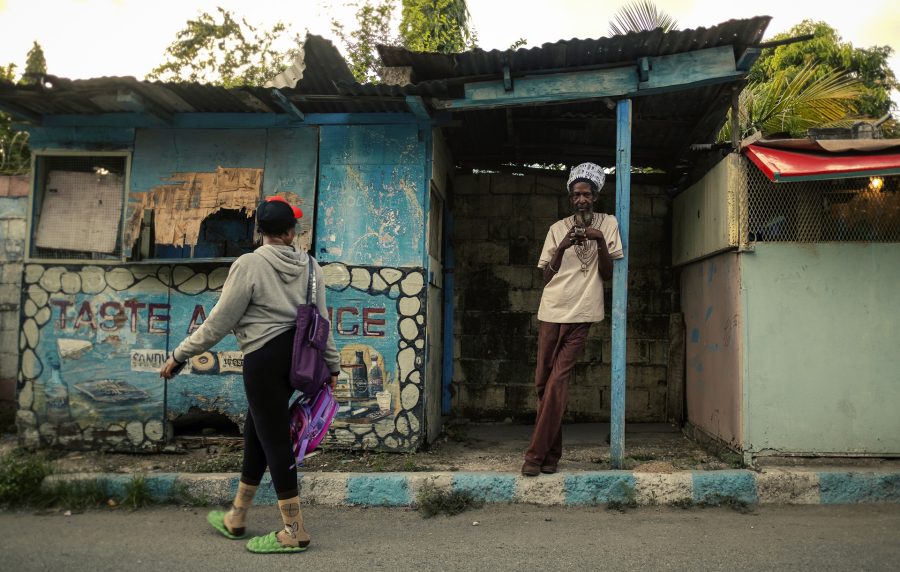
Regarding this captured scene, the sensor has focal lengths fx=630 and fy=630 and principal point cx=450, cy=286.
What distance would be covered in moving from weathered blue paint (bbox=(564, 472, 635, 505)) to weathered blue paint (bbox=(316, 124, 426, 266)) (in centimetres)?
200

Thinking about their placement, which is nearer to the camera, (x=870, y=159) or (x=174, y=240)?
(x=870, y=159)

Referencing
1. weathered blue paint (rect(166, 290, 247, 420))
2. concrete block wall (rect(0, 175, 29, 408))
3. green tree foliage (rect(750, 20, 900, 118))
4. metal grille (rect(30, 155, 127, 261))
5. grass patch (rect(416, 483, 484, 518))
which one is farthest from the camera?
green tree foliage (rect(750, 20, 900, 118))

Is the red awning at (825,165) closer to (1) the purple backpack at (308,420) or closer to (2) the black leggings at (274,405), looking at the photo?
(1) the purple backpack at (308,420)

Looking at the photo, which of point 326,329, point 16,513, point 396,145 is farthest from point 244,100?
point 16,513

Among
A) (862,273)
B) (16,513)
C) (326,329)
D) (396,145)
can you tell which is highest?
(396,145)

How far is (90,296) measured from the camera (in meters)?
5.11

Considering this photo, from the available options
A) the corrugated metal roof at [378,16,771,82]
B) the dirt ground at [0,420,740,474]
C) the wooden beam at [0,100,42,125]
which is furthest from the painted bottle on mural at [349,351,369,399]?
the wooden beam at [0,100,42,125]

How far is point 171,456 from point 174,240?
1.71m

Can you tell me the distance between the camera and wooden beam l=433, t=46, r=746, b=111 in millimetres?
4344

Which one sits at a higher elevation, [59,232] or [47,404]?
[59,232]

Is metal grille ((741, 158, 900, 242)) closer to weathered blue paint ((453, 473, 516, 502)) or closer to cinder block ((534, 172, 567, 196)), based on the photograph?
cinder block ((534, 172, 567, 196))

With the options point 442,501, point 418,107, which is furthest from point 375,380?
point 418,107

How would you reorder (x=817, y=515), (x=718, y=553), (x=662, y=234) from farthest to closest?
(x=662, y=234) < (x=817, y=515) < (x=718, y=553)

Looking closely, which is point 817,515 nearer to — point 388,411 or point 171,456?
point 388,411
